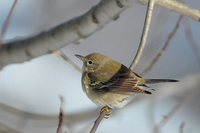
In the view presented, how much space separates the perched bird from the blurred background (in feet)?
3.50

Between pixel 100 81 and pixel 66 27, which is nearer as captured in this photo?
pixel 66 27

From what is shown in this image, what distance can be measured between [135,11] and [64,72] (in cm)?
81

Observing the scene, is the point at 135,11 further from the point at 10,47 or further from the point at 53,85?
the point at 10,47

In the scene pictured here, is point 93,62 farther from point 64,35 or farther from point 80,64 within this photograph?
point 80,64

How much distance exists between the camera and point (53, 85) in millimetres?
3672

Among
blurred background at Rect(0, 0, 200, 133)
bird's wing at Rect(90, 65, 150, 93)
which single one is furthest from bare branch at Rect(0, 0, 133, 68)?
blurred background at Rect(0, 0, 200, 133)

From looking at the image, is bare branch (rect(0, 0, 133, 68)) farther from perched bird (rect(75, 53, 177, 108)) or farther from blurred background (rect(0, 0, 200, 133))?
blurred background (rect(0, 0, 200, 133))

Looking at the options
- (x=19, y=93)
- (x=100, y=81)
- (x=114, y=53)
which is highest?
(x=100, y=81)

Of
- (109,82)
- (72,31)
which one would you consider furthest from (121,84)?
(72,31)

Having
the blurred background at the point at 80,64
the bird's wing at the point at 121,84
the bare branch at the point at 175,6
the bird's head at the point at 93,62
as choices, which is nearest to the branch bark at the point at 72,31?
the bare branch at the point at 175,6

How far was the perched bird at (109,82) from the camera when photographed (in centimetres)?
179

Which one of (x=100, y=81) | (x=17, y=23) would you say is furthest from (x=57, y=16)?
(x=100, y=81)

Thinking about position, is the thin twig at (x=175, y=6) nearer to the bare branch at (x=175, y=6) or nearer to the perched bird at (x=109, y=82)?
the bare branch at (x=175, y=6)

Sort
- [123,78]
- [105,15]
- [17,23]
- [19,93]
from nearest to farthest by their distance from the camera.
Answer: [105,15] < [123,78] < [19,93] < [17,23]
